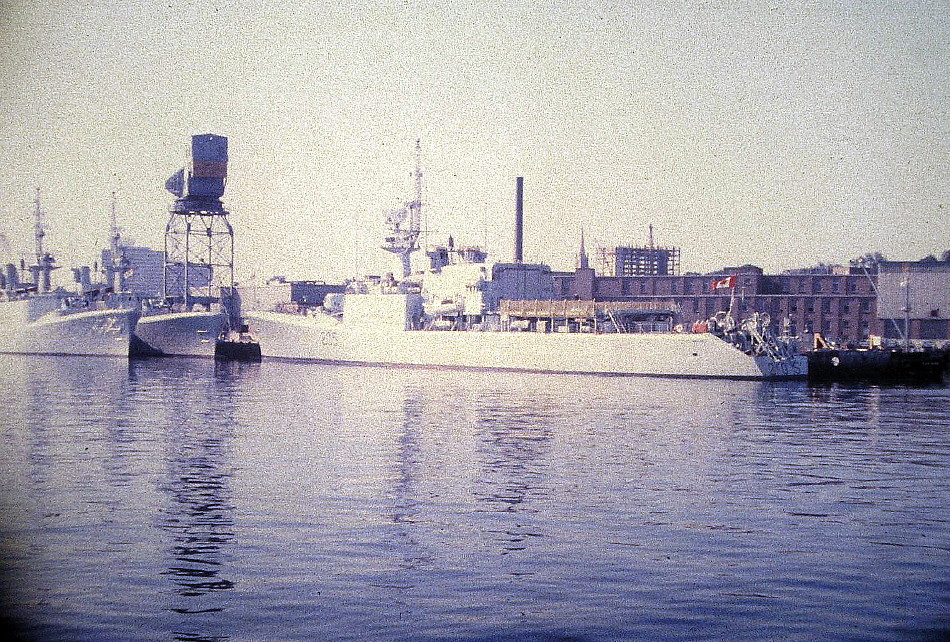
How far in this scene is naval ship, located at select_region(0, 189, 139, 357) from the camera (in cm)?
8519

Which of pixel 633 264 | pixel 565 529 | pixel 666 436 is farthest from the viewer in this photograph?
pixel 633 264

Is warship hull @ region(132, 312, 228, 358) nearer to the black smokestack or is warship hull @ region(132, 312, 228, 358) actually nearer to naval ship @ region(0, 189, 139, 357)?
naval ship @ region(0, 189, 139, 357)

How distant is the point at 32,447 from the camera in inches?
1000

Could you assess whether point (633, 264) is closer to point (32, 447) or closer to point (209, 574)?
point (32, 447)

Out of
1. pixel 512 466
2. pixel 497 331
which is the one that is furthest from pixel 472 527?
pixel 497 331

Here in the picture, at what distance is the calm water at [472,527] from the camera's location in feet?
39.3

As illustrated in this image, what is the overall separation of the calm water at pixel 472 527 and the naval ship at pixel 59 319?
5397 centimetres

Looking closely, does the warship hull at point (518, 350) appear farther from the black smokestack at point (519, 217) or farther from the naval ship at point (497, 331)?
the black smokestack at point (519, 217)

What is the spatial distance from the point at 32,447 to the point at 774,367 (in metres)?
39.8

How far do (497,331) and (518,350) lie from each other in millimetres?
3590

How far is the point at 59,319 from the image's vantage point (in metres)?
86.3

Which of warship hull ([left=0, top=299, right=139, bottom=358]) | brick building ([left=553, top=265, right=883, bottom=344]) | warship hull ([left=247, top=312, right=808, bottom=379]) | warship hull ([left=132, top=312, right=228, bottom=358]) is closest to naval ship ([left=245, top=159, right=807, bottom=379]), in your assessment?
warship hull ([left=247, top=312, right=808, bottom=379])

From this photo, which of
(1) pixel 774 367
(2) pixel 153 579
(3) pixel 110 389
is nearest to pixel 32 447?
(2) pixel 153 579

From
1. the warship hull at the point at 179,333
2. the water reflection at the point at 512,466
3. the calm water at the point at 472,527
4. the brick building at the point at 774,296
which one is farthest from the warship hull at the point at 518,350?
the brick building at the point at 774,296
